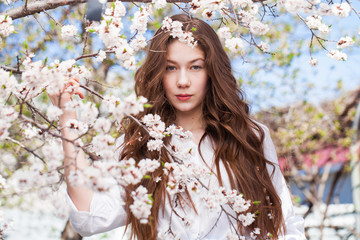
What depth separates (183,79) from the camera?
6.03 ft

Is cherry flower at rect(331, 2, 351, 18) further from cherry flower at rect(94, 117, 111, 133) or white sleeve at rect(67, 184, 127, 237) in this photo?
white sleeve at rect(67, 184, 127, 237)

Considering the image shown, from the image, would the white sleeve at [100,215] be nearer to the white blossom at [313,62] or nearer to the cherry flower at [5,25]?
the cherry flower at [5,25]

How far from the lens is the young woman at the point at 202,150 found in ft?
5.98

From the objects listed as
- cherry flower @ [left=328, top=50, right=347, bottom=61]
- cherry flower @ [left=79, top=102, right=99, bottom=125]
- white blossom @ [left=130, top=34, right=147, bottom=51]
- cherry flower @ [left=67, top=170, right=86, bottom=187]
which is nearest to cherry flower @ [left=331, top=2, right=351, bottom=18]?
Answer: cherry flower @ [left=328, top=50, right=347, bottom=61]

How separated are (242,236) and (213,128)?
551mm

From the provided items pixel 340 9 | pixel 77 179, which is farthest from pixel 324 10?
pixel 77 179

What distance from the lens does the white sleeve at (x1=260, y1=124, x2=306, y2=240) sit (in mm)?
1937

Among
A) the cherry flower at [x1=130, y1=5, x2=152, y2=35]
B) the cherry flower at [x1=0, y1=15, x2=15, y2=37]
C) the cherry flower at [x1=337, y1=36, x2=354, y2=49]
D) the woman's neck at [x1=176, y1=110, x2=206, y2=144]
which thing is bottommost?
the woman's neck at [x1=176, y1=110, x2=206, y2=144]

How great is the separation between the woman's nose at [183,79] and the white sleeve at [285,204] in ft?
1.85

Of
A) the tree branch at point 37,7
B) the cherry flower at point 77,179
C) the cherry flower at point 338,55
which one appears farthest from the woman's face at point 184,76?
the cherry flower at point 77,179

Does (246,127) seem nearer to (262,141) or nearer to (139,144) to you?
(262,141)

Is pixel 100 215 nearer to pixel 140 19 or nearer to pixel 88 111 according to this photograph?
pixel 88 111

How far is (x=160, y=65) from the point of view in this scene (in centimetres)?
193

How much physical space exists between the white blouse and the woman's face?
8.4 inches
